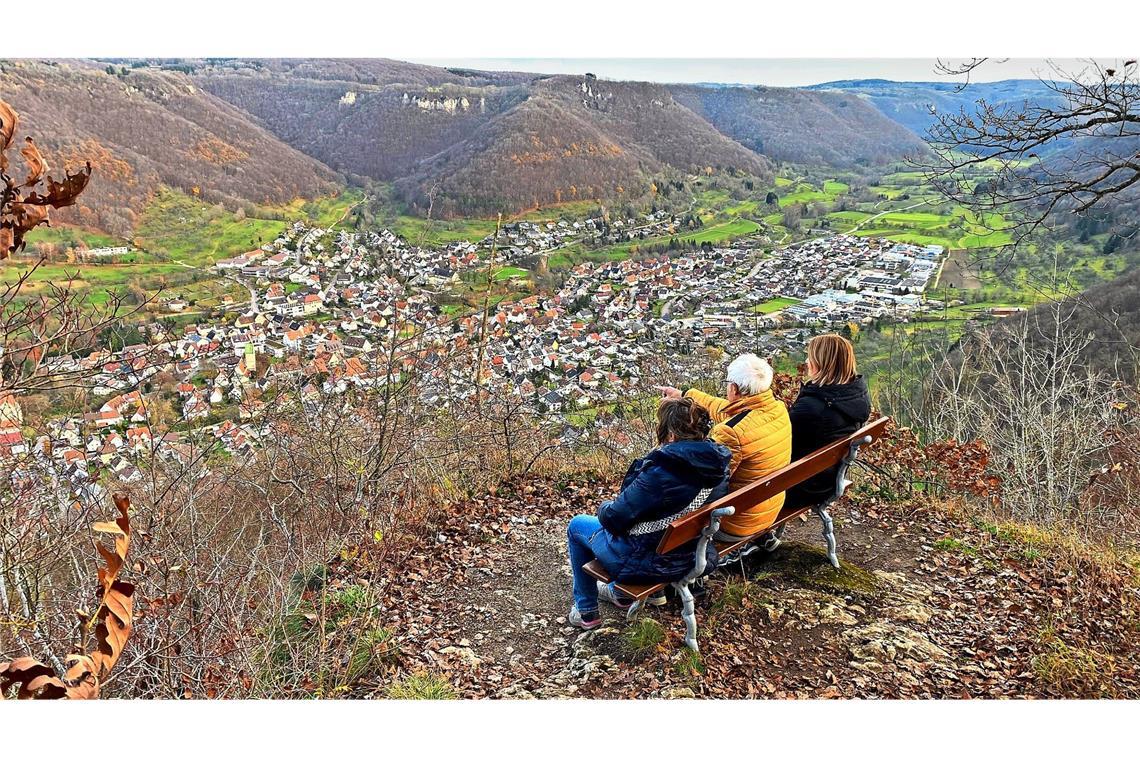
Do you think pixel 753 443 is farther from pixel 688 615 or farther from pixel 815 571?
pixel 815 571

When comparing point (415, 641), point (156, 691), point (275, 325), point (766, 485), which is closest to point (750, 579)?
point (766, 485)

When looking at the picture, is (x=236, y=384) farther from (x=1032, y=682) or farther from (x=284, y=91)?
(x=284, y=91)

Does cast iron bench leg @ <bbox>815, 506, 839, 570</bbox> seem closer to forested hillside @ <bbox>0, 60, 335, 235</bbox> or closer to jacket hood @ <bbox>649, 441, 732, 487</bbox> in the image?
jacket hood @ <bbox>649, 441, 732, 487</bbox>

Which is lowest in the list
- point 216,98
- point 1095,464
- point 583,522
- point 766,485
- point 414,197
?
point 1095,464

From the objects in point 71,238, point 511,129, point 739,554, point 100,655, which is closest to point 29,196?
point 100,655

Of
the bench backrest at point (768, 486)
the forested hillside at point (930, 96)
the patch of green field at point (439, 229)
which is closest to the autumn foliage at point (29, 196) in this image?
the bench backrest at point (768, 486)

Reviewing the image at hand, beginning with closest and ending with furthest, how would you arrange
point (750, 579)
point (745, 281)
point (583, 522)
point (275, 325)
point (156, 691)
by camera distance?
point (156, 691), point (583, 522), point (750, 579), point (275, 325), point (745, 281)

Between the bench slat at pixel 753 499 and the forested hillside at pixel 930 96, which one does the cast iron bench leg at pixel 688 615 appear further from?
the forested hillside at pixel 930 96
